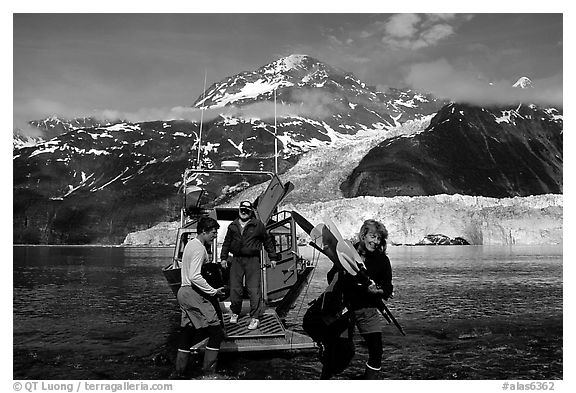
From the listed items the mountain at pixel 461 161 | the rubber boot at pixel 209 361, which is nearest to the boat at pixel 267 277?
the rubber boot at pixel 209 361

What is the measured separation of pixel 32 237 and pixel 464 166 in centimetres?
4919

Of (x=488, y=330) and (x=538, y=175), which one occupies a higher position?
(x=538, y=175)

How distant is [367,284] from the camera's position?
4.13 m

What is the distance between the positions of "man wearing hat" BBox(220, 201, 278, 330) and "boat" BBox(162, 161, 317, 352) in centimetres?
33

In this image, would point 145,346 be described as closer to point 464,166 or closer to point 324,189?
point 324,189

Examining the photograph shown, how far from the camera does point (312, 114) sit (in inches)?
3428

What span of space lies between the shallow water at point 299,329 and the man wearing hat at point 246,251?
2.26 ft

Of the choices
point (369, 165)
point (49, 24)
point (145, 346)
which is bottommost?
point (145, 346)

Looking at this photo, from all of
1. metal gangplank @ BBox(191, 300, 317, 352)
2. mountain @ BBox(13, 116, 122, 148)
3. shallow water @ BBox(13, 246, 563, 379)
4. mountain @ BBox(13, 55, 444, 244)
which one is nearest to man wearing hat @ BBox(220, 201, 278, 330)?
metal gangplank @ BBox(191, 300, 317, 352)

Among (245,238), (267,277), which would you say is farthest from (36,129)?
(245,238)

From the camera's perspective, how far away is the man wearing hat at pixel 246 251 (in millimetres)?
6125

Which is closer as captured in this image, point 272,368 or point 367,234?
point 367,234
